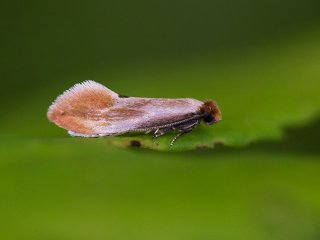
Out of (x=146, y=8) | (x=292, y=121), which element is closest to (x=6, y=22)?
(x=146, y=8)

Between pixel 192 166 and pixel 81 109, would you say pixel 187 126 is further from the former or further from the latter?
pixel 81 109

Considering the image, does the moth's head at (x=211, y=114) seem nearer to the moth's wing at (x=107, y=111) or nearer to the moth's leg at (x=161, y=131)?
the moth's wing at (x=107, y=111)

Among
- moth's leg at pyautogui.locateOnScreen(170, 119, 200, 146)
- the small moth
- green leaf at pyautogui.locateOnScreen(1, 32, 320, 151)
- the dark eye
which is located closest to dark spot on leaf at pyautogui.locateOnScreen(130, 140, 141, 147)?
green leaf at pyautogui.locateOnScreen(1, 32, 320, 151)

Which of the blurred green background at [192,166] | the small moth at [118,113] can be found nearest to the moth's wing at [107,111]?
the small moth at [118,113]

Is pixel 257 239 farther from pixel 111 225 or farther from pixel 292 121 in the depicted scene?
pixel 292 121

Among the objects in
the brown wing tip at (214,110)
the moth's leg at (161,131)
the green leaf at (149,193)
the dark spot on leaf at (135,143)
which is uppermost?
the brown wing tip at (214,110)

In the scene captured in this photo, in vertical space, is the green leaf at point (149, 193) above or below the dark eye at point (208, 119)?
below

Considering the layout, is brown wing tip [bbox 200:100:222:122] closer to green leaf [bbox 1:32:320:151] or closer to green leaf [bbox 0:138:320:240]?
green leaf [bbox 1:32:320:151]

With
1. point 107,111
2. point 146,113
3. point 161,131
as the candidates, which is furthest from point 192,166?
point 107,111
